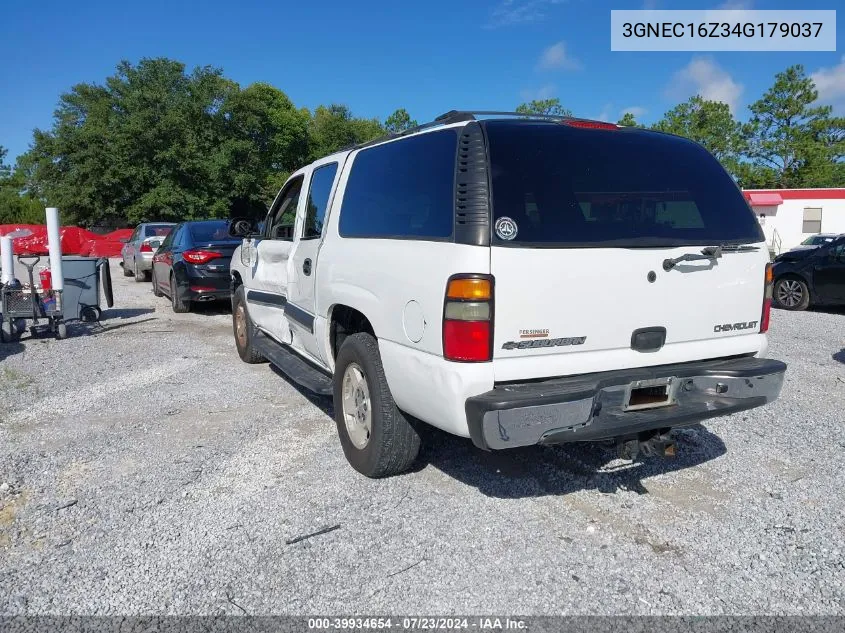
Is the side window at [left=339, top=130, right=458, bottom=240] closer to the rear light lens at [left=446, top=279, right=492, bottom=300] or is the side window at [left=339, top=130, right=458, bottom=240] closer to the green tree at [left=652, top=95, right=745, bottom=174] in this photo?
the rear light lens at [left=446, top=279, right=492, bottom=300]

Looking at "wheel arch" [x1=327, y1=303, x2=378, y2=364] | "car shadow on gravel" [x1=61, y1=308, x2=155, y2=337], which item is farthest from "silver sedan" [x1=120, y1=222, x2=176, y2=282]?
"wheel arch" [x1=327, y1=303, x2=378, y2=364]

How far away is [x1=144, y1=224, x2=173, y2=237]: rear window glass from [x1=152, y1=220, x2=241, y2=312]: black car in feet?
18.8

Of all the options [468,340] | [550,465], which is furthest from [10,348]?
[468,340]

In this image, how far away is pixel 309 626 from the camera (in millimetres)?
2654

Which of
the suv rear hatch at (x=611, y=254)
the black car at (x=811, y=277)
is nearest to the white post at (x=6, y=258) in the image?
the suv rear hatch at (x=611, y=254)

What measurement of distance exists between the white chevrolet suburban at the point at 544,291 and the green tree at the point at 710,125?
172 ft

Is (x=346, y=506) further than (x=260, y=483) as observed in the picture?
No

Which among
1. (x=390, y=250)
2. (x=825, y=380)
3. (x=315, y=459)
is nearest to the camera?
(x=390, y=250)

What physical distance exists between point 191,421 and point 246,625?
111 inches

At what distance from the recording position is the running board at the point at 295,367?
15.2 feet

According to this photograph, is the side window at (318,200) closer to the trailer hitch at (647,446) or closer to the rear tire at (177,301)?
the trailer hitch at (647,446)

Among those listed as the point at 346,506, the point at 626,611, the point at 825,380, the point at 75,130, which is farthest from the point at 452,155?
the point at 75,130

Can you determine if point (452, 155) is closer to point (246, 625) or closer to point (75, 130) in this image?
point (246, 625)

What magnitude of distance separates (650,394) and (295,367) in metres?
2.79
